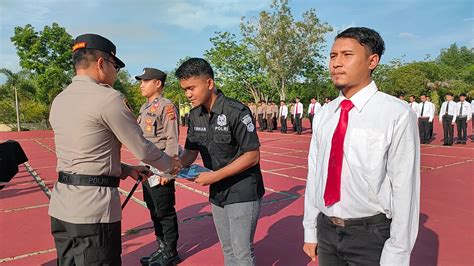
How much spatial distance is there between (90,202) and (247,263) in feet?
3.45

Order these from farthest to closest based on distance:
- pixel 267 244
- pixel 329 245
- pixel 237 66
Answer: pixel 237 66 → pixel 267 244 → pixel 329 245

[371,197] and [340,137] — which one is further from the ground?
[340,137]

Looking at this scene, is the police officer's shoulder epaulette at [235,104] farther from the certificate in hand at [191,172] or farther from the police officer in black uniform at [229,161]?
the certificate in hand at [191,172]

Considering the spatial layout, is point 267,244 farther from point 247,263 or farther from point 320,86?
point 320,86

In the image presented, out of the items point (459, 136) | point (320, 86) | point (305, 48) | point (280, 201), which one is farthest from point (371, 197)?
point (320, 86)

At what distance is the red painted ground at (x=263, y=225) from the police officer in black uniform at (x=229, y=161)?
1.26m

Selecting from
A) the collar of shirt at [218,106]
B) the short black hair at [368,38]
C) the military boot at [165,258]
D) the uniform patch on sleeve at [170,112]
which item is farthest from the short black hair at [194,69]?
the military boot at [165,258]

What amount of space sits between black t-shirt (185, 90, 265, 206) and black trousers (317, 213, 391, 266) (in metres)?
0.68

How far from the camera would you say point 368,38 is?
5.46 feet

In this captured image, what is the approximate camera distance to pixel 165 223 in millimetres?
3291

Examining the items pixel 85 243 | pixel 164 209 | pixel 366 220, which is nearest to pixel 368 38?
pixel 366 220

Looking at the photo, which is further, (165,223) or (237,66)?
(237,66)

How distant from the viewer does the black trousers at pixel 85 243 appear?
1.94 meters

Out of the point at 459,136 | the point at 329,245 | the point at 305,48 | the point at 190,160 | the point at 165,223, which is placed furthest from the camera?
the point at 305,48
